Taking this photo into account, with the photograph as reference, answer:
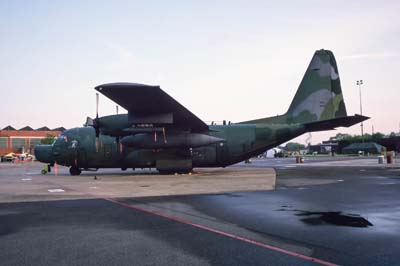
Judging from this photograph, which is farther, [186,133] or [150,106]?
[186,133]

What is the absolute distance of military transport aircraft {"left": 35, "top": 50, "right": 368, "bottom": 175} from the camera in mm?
23844

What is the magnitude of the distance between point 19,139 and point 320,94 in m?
140

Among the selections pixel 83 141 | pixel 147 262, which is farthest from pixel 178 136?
pixel 147 262

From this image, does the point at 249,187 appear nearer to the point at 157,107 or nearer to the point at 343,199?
the point at 343,199

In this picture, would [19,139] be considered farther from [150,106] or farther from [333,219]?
[333,219]

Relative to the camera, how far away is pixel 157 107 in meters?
22.2

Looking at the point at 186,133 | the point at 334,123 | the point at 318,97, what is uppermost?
the point at 318,97

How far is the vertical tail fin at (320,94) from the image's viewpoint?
26891 mm

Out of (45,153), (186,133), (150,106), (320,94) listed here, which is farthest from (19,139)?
(320,94)

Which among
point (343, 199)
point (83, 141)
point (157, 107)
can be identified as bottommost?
point (343, 199)

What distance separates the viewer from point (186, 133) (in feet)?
81.2

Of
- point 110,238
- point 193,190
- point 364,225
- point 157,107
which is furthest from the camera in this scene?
point 157,107

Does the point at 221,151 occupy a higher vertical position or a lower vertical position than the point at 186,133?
lower

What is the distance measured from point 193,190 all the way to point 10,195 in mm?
7570
